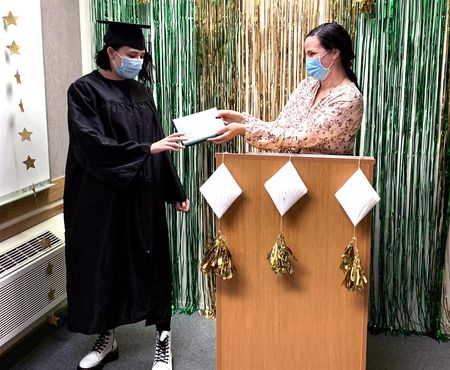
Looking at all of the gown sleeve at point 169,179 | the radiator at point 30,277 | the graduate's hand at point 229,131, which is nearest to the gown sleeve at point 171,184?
the gown sleeve at point 169,179

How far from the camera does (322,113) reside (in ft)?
6.11

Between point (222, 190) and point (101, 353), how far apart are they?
1.12 meters

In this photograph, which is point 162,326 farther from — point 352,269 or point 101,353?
point 352,269

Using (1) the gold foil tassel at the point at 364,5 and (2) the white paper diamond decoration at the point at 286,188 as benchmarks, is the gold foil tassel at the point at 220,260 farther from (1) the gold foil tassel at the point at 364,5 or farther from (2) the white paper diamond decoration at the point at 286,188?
(1) the gold foil tassel at the point at 364,5

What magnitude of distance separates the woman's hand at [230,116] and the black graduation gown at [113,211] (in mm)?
335

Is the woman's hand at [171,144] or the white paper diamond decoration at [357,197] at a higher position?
the woman's hand at [171,144]

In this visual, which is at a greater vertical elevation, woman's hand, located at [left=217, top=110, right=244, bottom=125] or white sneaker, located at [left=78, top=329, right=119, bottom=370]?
woman's hand, located at [left=217, top=110, right=244, bottom=125]

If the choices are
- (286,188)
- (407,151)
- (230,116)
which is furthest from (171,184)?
(407,151)

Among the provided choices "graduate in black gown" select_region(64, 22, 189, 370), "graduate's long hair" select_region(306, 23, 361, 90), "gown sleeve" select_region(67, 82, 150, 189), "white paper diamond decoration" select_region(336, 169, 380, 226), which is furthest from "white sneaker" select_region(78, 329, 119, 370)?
"graduate's long hair" select_region(306, 23, 361, 90)

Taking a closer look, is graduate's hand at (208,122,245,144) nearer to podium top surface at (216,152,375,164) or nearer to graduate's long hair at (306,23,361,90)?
podium top surface at (216,152,375,164)

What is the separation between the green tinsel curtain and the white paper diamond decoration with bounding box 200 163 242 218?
104cm

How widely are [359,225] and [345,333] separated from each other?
40cm

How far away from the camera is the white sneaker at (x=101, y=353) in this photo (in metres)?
2.35

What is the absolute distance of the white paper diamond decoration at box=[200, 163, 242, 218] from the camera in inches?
70.8
